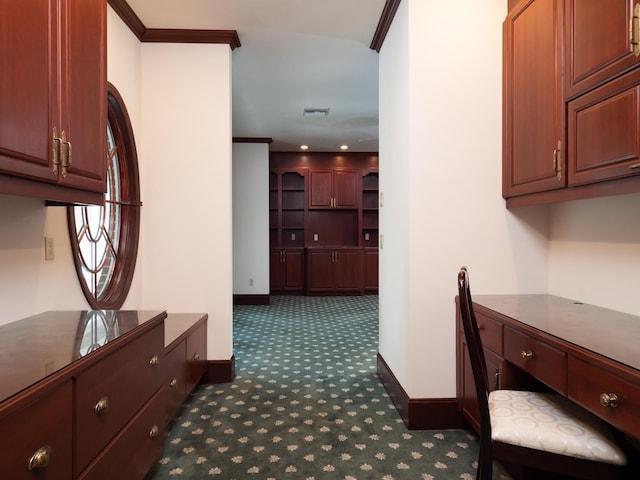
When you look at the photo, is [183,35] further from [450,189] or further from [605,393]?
[605,393]

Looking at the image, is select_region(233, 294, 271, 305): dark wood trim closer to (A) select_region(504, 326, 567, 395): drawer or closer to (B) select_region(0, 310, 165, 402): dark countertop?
(B) select_region(0, 310, 165, 402): dark countertop

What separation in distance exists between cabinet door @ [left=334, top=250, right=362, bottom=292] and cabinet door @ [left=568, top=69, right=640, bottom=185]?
5.75 m

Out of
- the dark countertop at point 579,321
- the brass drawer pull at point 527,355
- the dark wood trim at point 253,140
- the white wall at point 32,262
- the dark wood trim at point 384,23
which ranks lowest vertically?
the brass drawer pull at point 527,355

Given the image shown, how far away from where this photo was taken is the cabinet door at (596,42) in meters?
1.49

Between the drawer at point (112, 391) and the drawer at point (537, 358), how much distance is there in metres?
1.59

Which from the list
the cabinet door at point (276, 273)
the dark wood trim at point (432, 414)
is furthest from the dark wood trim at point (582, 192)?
the cabinet door at point (276, 273)

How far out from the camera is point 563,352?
4.60 ft

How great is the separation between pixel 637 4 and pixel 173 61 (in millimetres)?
2859

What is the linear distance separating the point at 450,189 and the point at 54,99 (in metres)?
1.99

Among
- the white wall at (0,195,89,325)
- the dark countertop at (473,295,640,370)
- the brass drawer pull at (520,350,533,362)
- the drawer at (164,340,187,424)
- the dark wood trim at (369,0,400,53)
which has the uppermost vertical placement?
the dark wood trim at (369,0,400,53)

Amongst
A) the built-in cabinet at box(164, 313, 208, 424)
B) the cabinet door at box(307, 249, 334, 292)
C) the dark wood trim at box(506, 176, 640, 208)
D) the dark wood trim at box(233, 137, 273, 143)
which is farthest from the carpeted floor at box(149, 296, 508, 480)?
the dark wood trim at box(233, 137, 273, 143)

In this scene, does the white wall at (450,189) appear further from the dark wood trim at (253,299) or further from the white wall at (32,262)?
the dark wood trim at (253,299)

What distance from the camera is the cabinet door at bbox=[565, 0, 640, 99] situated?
149 cm

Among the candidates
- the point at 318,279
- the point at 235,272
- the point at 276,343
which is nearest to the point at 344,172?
the point at 318,279
